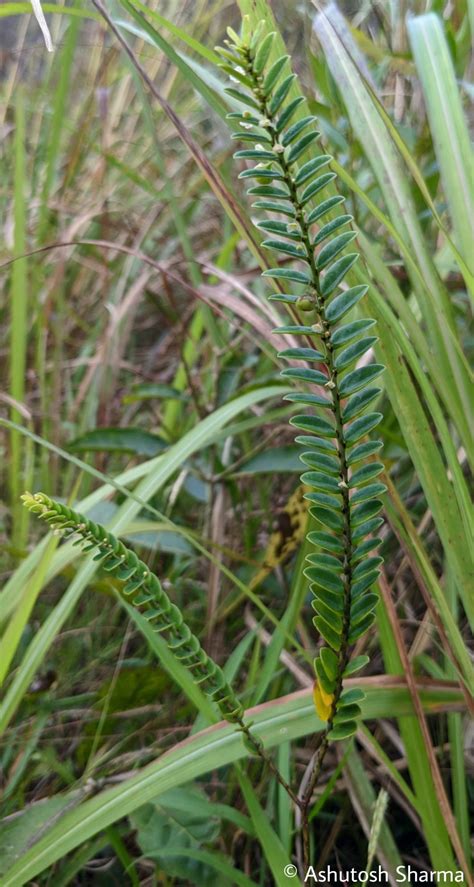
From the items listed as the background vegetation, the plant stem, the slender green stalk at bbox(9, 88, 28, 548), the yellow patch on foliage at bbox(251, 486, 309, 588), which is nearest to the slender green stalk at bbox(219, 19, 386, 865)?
the plant stem

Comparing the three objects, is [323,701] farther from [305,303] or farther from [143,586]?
[305,303]

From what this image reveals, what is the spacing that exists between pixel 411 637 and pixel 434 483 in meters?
0.37

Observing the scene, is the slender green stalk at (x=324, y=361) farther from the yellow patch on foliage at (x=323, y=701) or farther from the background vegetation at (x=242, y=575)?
the background vegetation at (x=242, y=575)

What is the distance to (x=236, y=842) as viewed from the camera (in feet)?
2.40

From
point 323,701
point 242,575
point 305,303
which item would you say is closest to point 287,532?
point 242,575

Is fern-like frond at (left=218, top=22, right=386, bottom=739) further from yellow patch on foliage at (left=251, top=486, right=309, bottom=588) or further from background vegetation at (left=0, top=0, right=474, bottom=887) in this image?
yellow patch on foliage at (left=251, top=486, right=309, bottom=588)

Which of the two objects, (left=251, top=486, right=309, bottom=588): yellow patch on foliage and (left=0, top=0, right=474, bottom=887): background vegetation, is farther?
(left=251, top=486, right=309, bottom=588): yellow patch on foliage

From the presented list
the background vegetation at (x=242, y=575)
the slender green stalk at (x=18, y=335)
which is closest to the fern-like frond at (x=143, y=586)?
the background vegetation at (x=242, y=575)

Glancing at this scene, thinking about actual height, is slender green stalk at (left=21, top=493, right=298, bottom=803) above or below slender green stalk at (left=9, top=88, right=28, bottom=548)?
below

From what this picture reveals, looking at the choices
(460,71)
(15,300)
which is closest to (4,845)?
(15,300)

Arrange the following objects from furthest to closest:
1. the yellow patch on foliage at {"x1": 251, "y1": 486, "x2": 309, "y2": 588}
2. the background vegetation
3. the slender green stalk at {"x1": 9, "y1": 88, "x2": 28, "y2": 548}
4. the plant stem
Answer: the slender green stalk at {"x1": 9, "y1": 88, "x2": 28, "y2": 548}, the yellow patch on foliage at {"x1": 251, "y1": 486, "x2": 309, "y2": 588}, the background vegetation, the plant stem

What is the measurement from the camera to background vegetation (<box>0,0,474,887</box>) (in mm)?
589

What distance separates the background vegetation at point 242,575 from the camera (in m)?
0.59

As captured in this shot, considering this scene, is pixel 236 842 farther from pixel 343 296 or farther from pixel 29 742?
pixel 343 296
